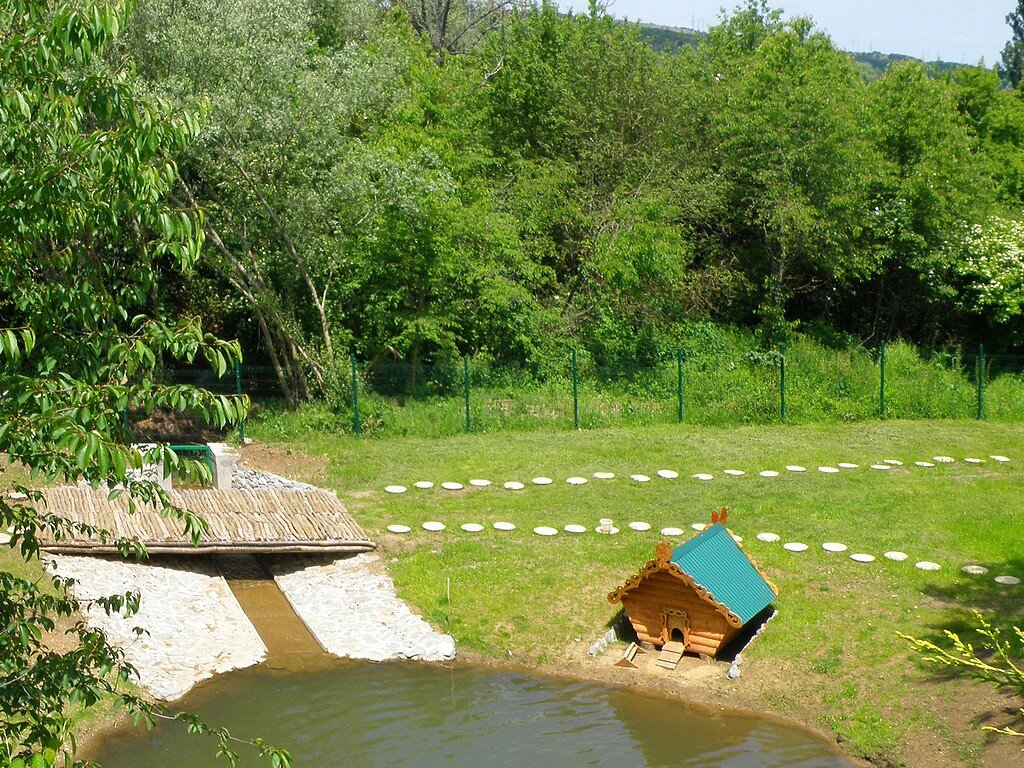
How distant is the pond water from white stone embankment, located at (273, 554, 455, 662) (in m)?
0.43

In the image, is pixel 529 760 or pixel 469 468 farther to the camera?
pixel 469 468

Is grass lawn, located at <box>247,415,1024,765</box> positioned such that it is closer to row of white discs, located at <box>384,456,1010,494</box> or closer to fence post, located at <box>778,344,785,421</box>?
row of white discs, located at <box>384,456,1010,494</box>

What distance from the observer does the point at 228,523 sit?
1451 centimetres

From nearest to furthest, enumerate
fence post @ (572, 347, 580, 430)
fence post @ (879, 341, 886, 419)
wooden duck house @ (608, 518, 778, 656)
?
1. wooden duck house @ (608, 518, 778, 656)
2. fence post @ (572, 347, 580, 430)
3. fence post @ (879, 341, 886, 419)

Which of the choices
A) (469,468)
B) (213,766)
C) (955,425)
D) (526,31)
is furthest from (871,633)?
(526,31)

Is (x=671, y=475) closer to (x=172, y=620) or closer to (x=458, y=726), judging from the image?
(x=458, y=726)

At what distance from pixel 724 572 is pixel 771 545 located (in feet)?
9.05

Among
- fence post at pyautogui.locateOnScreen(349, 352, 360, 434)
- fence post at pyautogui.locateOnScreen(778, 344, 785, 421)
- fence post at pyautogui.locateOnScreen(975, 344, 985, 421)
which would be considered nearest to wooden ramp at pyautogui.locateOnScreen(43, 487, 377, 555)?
fence post at pyautogui.locateOnScreen(349, 352, 360, 434)

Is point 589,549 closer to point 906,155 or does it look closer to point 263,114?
point 263,114

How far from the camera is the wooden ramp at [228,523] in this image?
1380 cm

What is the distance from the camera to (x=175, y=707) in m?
11.0

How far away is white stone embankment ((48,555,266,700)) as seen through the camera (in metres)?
11.6

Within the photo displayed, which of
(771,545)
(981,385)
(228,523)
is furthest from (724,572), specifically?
(981,385)

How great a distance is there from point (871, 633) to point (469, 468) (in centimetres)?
804
